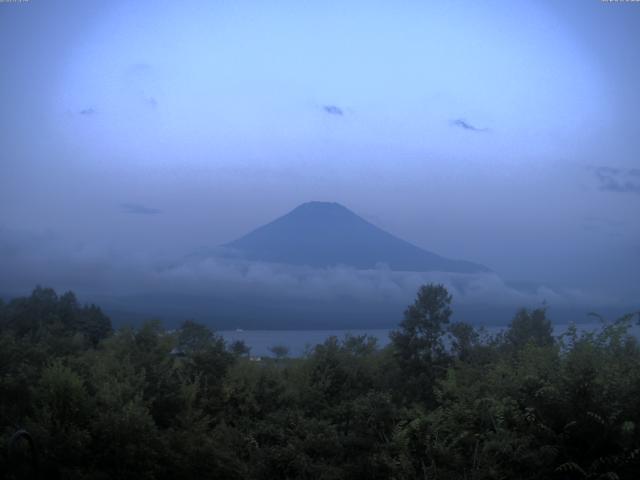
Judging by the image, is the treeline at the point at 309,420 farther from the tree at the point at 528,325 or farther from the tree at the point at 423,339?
the tree at the point at 528,325

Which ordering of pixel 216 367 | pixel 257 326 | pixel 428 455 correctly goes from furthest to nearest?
pixel 257 326
pixel 216 367
pixel 428 455

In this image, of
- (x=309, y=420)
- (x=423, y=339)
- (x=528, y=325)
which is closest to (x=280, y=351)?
(x=309, y=420)

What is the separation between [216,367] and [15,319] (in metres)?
6.39

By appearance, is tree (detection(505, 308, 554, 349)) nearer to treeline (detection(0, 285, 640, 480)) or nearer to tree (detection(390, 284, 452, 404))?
tree (detection(390, 284, 452, 404))

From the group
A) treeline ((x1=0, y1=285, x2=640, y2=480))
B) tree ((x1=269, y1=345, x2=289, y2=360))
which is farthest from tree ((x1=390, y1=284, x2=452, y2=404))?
treeline ((x1=0, y1=285, x2=640, y2=480))

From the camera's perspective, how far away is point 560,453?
642cm

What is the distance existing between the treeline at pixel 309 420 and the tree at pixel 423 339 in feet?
10.7

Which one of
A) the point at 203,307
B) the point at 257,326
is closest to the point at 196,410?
the point at 257,326

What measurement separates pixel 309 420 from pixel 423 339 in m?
7.40

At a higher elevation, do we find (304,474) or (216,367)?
(216,367)

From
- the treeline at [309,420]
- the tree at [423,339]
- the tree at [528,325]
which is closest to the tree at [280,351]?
the treeline at [309,420]

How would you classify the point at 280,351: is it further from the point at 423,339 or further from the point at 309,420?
the point at 423,339

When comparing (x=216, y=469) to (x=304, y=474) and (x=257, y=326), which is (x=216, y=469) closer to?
(x=304, y=474)

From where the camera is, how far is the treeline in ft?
20.5
